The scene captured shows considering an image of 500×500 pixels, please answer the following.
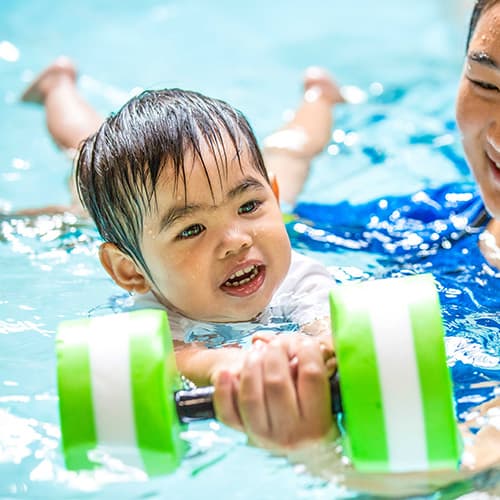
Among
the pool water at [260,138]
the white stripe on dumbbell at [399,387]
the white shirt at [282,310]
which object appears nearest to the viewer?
the white stripe on dumbbell at [399,387]

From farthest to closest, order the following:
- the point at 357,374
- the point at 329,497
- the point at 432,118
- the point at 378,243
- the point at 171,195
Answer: the point at 432,118 → the point at 378,243 → the point at 171,195 → the point at 329,497 → the point at 357,374

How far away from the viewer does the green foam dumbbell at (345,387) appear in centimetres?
123

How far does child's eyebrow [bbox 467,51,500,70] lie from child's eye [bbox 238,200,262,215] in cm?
47

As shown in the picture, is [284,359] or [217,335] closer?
[284,359]

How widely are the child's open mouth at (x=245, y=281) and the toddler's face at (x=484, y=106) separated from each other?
1.54 ft

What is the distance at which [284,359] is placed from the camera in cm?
128

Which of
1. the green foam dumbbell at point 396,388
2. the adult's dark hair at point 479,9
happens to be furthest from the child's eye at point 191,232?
the adult's dark hair at point 479,9

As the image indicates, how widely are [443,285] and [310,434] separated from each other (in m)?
0.70

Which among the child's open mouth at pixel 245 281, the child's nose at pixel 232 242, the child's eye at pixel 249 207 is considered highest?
the child's eye at pixel 249 207

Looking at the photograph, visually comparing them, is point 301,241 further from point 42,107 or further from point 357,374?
point 42,107

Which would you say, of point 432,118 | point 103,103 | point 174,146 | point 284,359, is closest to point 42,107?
point 103,103

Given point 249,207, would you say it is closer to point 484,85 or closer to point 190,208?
point 190,208

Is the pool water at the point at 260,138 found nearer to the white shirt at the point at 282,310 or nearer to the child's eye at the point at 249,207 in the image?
the white shirt at the point at 282,310

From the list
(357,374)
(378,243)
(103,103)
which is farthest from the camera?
(103,103)
